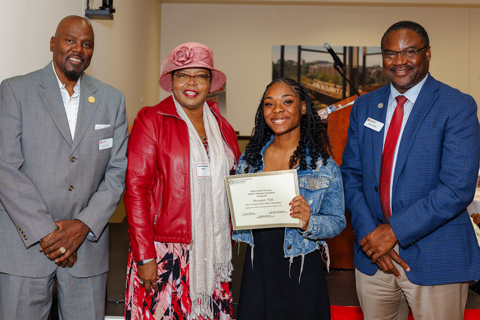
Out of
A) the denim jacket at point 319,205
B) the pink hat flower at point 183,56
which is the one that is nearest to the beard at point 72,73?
the pink hat flower at point 183,56

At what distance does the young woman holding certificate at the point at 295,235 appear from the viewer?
1800mm

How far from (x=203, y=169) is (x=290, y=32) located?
24.8ft

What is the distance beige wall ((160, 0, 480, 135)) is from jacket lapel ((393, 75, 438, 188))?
23.6ft

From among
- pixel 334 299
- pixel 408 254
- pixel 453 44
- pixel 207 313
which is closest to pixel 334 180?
pixel 408 254

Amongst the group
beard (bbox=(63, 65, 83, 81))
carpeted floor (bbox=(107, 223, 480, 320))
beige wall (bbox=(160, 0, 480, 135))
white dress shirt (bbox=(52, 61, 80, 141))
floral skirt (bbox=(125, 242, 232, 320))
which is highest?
beige wall (bbox=(160, 0, 480, 135))

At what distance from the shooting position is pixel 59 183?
187 centimetres

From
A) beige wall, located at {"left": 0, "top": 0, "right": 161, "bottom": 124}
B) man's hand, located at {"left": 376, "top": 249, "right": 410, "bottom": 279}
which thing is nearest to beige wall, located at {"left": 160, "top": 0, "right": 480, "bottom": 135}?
beige wall, located at {"left": 0, "top": 0, "right": 161, "bottom": 124}

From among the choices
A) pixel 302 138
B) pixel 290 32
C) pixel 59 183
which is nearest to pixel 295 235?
pixel 302 138

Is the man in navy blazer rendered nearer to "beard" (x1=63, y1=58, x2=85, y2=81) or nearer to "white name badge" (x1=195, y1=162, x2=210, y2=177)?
"white name badge" (x1=195, y1=162, x2=210, y2=177)

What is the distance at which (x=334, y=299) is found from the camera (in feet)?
10.8

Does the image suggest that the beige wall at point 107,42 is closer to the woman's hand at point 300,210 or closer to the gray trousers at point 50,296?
the gray trousers at point 50,296

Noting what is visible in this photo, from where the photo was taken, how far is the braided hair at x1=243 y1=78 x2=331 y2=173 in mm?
1924

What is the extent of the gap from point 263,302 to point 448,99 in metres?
1.27

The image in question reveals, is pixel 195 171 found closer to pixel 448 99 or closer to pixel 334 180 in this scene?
pixel 334 180
